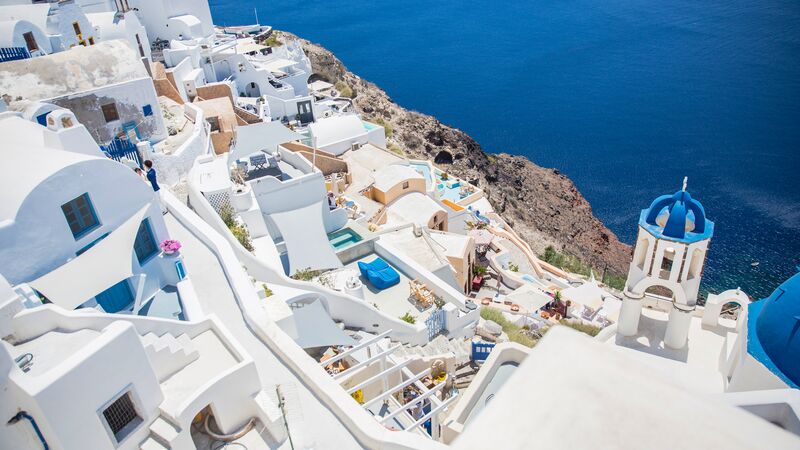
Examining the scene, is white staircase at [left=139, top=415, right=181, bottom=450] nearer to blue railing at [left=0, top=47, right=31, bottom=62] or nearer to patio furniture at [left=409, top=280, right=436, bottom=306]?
patio furniture at [left=409, top=280, right=436, bottom=306]

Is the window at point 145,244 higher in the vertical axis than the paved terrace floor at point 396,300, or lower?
higher

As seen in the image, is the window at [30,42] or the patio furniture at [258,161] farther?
the patio furniture at [258,161]

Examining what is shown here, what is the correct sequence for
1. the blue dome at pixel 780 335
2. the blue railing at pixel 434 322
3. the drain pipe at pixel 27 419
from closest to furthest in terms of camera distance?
the drain pipe at pixel 27 419, the blue dome at pixel 780 335, the blue railing at pixel 434 322

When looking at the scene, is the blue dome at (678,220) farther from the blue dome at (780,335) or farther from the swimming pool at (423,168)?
the swimming pool at (423,168)

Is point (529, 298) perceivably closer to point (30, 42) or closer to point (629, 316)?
point (629, 316)

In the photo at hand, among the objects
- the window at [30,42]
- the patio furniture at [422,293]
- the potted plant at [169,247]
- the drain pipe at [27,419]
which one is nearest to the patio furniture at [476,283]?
the patio furniture at [422,293]

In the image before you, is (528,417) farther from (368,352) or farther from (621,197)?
(621,197)

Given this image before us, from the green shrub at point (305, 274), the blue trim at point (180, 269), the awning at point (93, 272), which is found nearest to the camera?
the awning at point (93, 272)

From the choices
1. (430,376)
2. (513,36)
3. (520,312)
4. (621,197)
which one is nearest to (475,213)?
(520,312)
